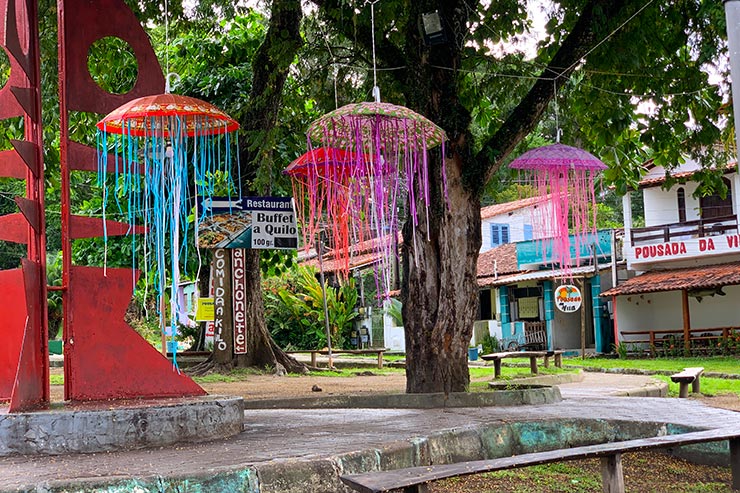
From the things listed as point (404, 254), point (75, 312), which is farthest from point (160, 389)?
point (404, 254)

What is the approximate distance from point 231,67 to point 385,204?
31.0ft

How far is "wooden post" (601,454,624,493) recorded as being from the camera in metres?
5.43

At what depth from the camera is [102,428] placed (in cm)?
600

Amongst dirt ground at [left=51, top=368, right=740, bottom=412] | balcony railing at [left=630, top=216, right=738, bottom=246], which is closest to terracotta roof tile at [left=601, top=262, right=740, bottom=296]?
balcony railing at [left=630, top=216, right=738, bottom=246]

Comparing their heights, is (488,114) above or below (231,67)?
below

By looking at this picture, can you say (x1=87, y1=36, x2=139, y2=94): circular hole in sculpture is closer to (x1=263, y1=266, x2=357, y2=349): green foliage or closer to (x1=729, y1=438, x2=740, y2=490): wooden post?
(x1=729, y1=438, x2=740, y2=490): wooden post

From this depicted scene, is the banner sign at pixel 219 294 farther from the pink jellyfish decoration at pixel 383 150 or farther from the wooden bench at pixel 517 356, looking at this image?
the pink jellyfish decoration at pixel 383 150

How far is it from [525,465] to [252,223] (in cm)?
926

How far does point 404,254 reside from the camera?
32.4ft

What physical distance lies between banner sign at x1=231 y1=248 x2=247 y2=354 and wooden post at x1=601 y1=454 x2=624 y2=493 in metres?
11.4

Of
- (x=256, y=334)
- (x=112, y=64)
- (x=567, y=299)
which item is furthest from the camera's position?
(x=567, y=299)

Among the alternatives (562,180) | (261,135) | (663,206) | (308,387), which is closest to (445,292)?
(562,180)

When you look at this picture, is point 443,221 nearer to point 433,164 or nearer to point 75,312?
point 433,164

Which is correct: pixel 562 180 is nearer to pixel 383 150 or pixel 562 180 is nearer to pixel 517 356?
pixel 383 150
